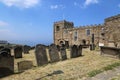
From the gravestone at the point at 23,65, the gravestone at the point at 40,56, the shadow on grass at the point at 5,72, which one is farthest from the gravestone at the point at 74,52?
the shadow on grass at the point at 5,72

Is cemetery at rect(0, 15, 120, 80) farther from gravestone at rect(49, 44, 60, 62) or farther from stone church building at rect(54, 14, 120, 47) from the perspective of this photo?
stone church building at rect(54, 14, 120, 47)

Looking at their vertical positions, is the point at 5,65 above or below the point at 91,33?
below

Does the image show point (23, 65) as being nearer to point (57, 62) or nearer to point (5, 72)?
point (5, 72)

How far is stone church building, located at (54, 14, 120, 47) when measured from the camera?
76.8 ft

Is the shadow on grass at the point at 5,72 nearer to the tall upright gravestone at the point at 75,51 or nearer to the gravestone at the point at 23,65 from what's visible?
the gravestone at the point at 23,65

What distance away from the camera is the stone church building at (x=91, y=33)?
23.4 meters

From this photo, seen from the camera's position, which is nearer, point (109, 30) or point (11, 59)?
point (11, 59)

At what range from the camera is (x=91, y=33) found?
39531mm

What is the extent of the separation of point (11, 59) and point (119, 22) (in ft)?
Result: 55.1

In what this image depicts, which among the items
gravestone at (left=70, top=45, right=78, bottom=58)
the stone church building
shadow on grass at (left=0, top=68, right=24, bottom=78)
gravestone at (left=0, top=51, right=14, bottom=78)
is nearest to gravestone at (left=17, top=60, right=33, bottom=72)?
gravestone at (left=0, top=51, right=14, bottom=78)

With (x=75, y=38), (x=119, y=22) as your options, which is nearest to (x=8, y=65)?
(x=119, y=22)

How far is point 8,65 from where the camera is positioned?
1044 cm

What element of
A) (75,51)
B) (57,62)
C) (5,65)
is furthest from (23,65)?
(75,51)

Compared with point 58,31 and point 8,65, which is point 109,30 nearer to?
point 8,65
